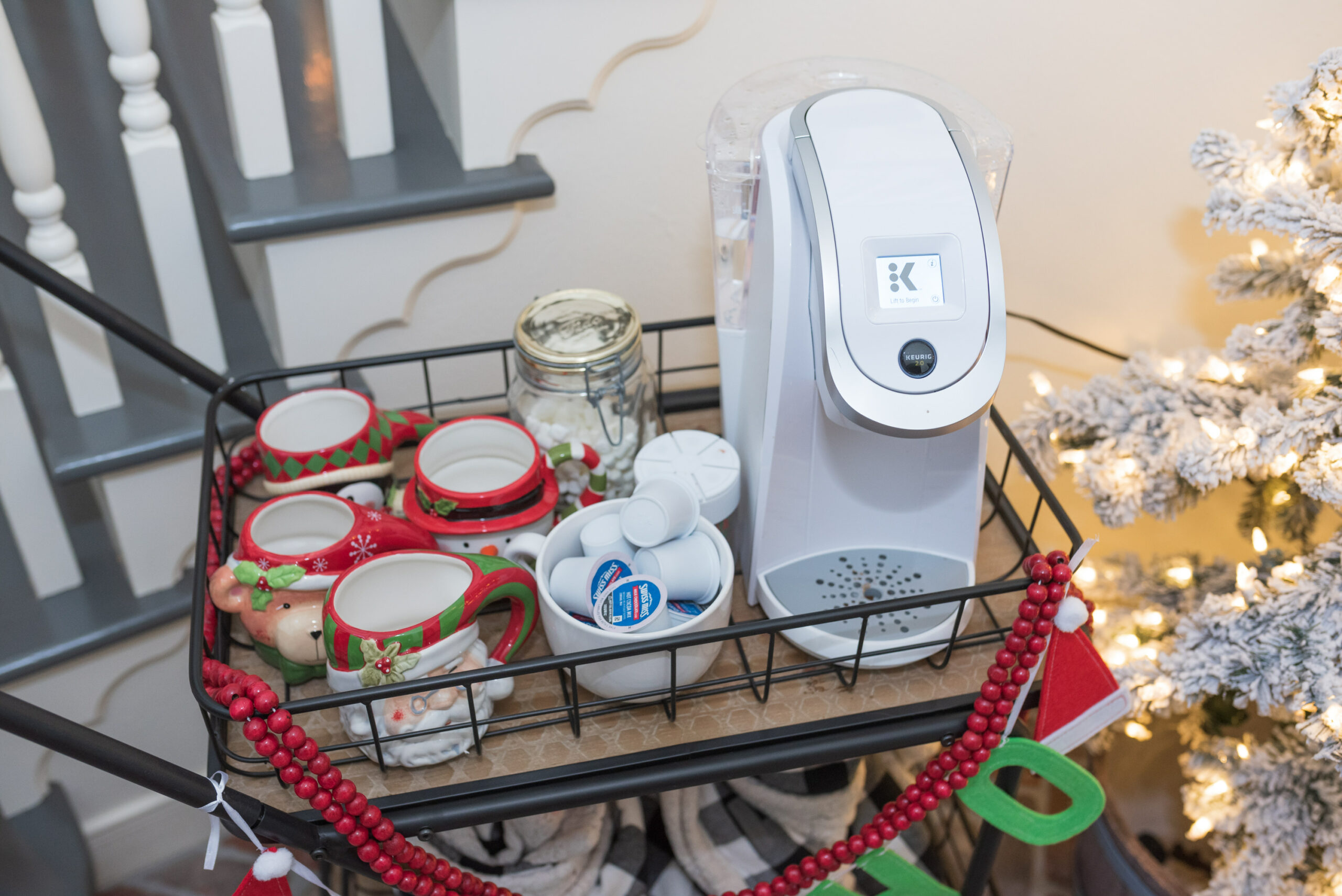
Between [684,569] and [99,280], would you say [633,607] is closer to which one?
[684,569]

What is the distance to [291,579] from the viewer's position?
0.65m

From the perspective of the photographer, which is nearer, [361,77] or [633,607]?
[633,607]

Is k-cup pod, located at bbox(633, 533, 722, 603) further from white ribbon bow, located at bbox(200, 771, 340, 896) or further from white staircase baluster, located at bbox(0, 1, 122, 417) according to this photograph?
white staircase baluster, located at bbox(0, 1, 122, 417)

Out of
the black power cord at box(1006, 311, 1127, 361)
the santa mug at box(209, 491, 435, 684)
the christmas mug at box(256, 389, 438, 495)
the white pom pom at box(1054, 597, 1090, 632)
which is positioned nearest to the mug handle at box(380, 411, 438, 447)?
the christmas mug at box(256, 389, 438, 495)

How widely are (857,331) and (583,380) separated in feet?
0.78

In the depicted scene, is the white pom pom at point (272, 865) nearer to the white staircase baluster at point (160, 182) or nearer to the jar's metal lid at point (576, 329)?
the jar's metal lid at point (576, 329)

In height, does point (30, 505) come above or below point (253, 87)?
below

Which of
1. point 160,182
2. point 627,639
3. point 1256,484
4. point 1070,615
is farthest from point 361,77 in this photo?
point 1256,484

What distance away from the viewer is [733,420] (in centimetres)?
77

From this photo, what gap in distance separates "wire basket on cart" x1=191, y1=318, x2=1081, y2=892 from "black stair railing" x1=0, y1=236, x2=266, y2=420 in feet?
0.30

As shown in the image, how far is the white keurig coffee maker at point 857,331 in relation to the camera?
1.93 feet

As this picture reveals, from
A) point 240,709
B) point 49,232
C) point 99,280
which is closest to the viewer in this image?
point 240,709

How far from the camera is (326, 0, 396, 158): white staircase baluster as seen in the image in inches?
32.4

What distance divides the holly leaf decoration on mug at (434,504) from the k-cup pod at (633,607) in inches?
5.5
